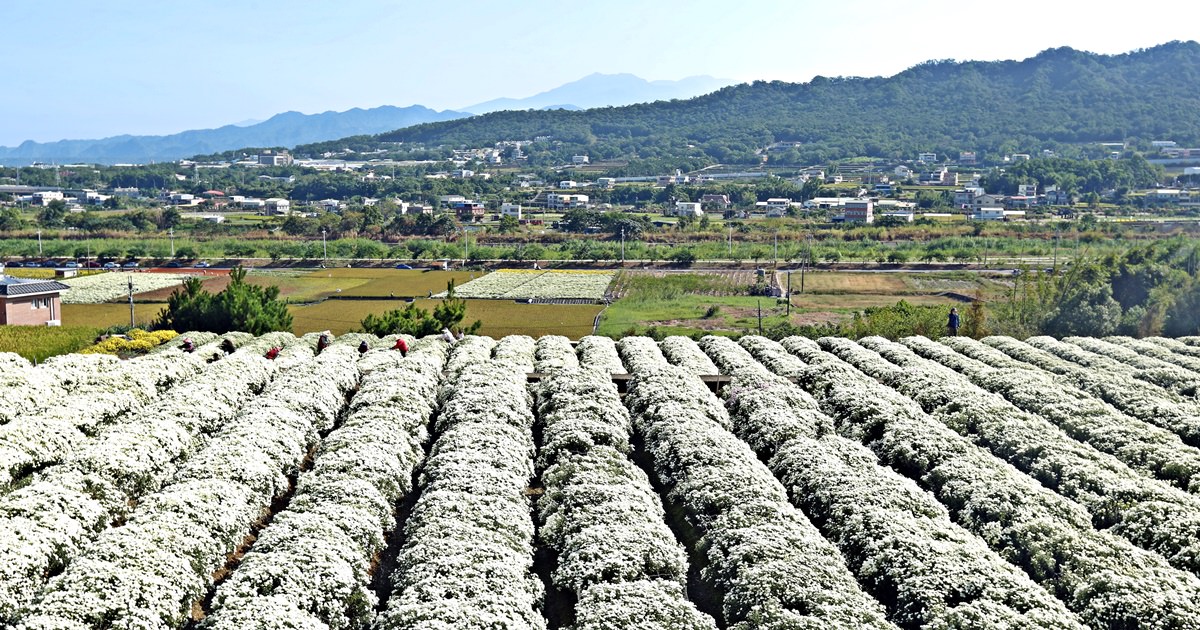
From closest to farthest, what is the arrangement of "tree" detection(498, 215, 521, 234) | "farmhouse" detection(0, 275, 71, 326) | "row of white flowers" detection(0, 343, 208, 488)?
"row of white flowers" detection(0, 343, 208, 488)
"farmhouse" detection(0, 275, 71, 326)
"tree" detection(498, 215, 521, 234)

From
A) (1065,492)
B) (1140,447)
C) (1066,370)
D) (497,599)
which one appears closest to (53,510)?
(497,599)

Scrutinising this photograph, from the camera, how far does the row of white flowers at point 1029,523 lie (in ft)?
51.3

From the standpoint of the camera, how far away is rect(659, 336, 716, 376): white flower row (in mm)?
34688

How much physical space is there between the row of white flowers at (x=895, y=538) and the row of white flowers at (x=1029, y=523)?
701mm

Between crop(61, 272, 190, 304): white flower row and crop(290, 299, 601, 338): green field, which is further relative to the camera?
crop(61, 272, 190, 304): white flower row

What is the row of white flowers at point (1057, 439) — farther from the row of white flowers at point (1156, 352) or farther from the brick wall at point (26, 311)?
the brick wall at point (26, 311)

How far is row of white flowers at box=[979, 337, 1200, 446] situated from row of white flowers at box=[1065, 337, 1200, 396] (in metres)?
0.42

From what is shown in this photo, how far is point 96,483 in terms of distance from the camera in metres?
20.1

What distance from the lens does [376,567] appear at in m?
18.7

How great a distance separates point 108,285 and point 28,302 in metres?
36.0

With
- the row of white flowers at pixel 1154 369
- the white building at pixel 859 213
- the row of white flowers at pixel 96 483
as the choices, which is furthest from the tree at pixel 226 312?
the white building at pixel 859 213

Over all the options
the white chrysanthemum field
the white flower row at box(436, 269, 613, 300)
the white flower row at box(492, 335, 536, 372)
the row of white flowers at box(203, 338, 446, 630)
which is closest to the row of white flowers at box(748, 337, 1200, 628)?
the white chrysanthemum field

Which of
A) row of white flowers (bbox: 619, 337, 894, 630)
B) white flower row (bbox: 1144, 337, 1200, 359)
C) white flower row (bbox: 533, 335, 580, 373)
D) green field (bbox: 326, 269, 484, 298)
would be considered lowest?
green field (bbox: 326, 269, 484, 298)

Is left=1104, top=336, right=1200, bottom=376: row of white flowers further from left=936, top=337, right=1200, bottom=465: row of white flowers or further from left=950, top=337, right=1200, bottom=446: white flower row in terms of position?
left=936, top=337, right=1200, bottom=465: row of white flowers
